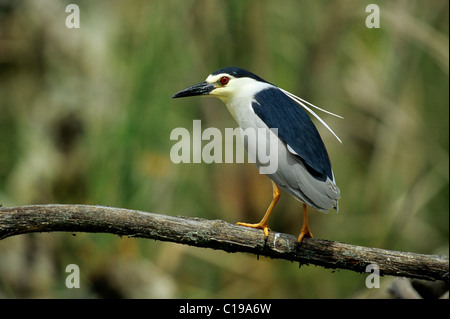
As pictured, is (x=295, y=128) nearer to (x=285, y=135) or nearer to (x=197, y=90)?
(x=285, y=135)

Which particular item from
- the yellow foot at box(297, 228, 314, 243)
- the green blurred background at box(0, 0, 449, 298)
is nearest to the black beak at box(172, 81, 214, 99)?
the yellow foot at box(297, 228, 314, 243)

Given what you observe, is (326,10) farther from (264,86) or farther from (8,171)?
(8,171)

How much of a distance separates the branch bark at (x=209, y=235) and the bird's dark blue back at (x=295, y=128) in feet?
1.37

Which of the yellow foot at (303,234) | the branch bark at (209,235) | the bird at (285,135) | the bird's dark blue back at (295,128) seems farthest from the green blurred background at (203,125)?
the yellow foot at (303,234)

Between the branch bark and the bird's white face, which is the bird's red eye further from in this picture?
the branch bark

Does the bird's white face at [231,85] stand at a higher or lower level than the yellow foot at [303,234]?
higher

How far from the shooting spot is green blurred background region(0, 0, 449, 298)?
4.59m

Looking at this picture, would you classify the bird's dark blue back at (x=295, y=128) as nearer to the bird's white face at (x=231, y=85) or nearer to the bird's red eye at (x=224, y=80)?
the bird's white face at (x=231, y=85)

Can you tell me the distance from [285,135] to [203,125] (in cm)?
227

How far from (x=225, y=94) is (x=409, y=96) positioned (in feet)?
9.99

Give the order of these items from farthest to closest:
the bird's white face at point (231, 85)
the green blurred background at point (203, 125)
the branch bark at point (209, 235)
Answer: the green blurred background at point (203, 125), the bird's white face at point (231, 85), the branch bark at point (209, 235)

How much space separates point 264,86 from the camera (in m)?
3.26

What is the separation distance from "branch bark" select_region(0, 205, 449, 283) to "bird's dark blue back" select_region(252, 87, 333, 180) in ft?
1.37

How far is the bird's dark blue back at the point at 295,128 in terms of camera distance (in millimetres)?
2904
